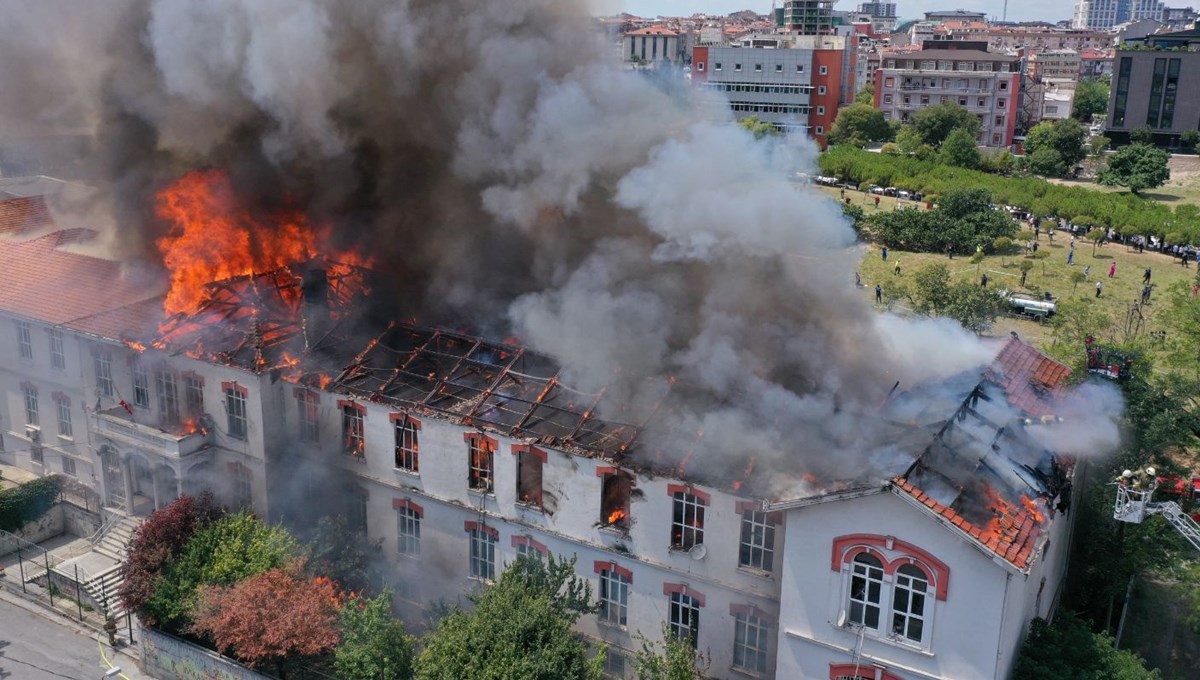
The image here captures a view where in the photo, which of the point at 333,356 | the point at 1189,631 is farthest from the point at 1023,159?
the point at 333,356

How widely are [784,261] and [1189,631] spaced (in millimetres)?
12299

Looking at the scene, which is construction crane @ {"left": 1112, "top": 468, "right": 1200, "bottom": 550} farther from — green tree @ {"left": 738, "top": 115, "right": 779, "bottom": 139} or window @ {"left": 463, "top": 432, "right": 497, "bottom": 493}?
window @ {"left": 463, "top": 432, "right": 497, "bottom": 493}

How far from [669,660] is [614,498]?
3.54 m

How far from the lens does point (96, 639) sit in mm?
24031

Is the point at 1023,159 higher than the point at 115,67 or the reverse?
the reverse

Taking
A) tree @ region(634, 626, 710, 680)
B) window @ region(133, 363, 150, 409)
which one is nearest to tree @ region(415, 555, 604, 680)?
tree @ region(634, 626, 710, 680)

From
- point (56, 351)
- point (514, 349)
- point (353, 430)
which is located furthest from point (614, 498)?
point (56, 351)

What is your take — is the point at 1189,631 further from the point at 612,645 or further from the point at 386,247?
the point at 386,247

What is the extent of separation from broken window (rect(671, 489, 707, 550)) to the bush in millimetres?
19080

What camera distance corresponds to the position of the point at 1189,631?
22.0 meters

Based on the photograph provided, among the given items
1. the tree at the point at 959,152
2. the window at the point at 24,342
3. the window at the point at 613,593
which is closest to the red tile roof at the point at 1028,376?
the window at the point at 613,593

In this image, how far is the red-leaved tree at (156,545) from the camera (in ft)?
72.2

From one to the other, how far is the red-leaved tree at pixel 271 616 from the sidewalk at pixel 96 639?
10.8 feet

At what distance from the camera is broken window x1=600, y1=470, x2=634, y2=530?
64.5ft
